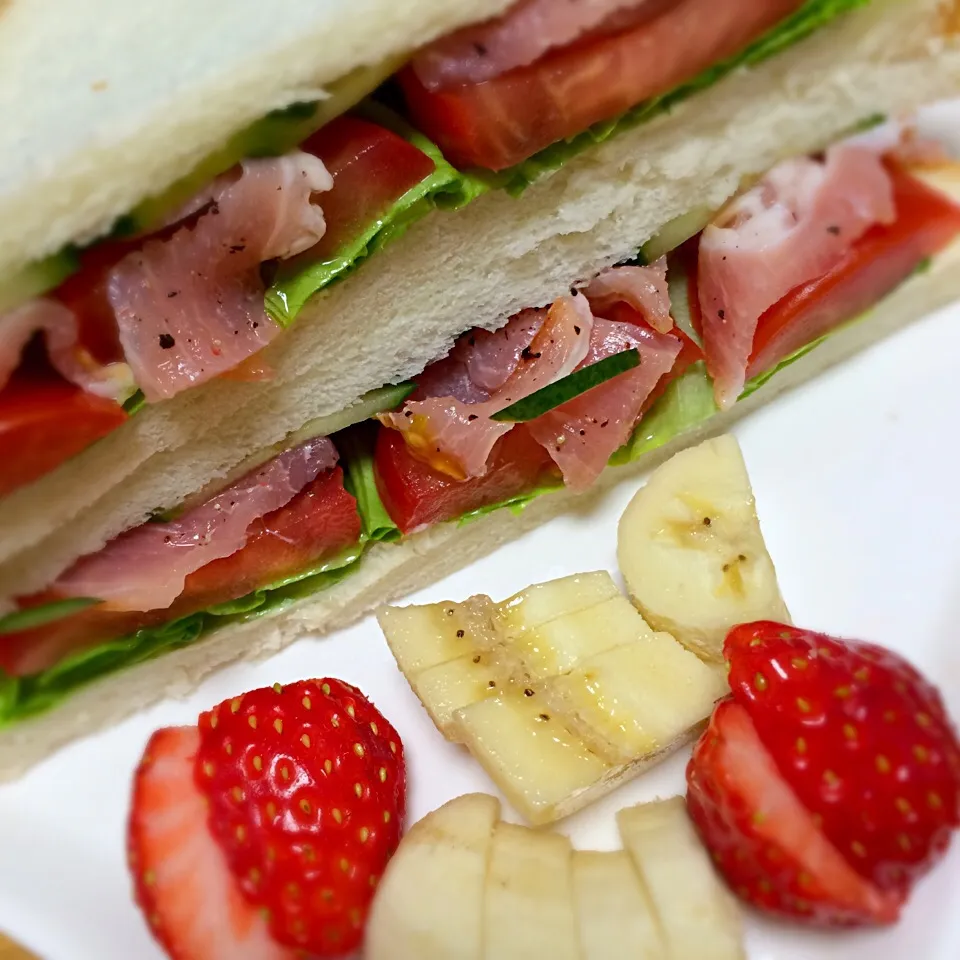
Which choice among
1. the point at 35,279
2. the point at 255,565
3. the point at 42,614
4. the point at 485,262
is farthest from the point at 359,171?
the point at 42,614

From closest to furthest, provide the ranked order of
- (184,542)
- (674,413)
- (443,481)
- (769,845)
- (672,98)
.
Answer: (769,845) → (672,98) → (184,542) → (443,481) → (674,413)

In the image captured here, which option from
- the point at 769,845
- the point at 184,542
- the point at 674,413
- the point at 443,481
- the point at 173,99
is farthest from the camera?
the point at 674,413

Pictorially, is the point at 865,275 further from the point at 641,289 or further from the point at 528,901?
the point at 528,901

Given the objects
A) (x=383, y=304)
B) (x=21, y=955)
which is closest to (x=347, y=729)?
(x=21, y=955)

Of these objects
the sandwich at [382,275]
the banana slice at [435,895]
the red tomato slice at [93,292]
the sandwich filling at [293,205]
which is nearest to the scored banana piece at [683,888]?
the banana slice at [435,895]

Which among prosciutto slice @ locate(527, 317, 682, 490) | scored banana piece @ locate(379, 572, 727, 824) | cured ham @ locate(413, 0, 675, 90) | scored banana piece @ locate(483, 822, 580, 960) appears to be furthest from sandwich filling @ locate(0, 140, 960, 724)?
scored banana piece @ locate(483, 822, 580, 960)

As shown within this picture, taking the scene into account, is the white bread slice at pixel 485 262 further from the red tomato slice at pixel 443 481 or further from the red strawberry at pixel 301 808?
the red strawberry at pixel 301 808
